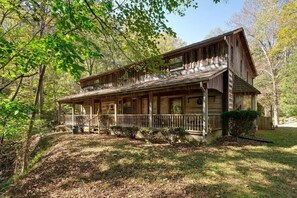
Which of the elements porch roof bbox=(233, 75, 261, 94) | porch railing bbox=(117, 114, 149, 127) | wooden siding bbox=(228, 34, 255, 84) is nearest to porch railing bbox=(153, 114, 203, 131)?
porch railing bbox=(117, 114, 149, 127)

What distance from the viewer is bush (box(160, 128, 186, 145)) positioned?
10019 mm

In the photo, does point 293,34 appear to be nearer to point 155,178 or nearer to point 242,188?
point 242,188

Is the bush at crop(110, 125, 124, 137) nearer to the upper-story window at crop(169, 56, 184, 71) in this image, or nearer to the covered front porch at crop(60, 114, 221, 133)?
the covered front porch at crop(60, 114, 221, 133)

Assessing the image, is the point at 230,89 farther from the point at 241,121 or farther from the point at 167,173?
the point at 167,173

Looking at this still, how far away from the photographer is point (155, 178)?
576 cm

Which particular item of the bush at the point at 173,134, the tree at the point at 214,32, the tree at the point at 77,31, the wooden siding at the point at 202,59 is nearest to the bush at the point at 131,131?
the bush at the point at 173,134

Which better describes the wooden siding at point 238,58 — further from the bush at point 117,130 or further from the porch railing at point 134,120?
the bush at point 117,130

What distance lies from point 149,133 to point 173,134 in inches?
62.8

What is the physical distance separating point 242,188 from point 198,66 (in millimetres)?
8736

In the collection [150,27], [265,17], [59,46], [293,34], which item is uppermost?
[265,17]

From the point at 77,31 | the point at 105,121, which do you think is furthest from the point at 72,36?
the point at 105,121

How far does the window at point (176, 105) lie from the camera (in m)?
13.3

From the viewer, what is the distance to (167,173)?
19.9 feet

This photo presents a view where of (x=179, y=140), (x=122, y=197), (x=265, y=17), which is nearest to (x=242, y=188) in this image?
(x=122, y=197)
